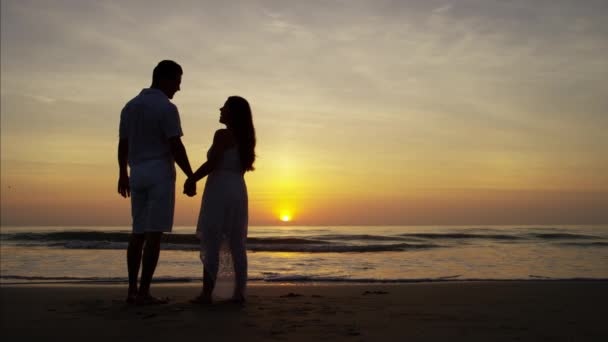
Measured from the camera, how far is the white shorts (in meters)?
4.12

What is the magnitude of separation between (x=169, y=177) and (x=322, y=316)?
161cm

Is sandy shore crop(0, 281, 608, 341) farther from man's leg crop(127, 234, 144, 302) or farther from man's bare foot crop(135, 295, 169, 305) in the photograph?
man's leg crop(127, 234, 144, 302)

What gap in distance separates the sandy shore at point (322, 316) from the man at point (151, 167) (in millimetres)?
428

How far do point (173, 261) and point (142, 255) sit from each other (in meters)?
5.94

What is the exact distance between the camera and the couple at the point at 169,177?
13.8 ft

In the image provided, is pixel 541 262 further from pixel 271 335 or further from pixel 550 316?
pixel 271 335

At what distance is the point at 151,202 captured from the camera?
413cm

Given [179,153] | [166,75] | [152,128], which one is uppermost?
[166,75]

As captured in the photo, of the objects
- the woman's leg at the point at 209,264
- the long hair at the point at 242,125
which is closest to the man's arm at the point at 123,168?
the woman's leg at the point at 209,264

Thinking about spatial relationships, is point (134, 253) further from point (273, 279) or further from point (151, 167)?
point (273, 279)

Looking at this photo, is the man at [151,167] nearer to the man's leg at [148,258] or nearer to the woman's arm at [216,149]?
the man's leg at [148,258]

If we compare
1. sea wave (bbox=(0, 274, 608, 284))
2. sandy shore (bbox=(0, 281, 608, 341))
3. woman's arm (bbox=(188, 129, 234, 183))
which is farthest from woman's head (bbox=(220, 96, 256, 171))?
sea wave (bbox=(0, 274, 608, 284))

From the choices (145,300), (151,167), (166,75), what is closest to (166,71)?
(166,75)

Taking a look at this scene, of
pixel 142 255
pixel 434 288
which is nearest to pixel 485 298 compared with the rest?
pixel 434 288
